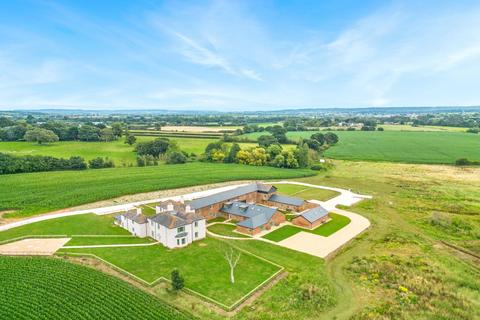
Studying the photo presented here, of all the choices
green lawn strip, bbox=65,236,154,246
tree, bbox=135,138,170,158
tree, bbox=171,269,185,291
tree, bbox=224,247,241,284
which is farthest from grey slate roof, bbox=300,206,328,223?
tree, bbox=135,138,170,158

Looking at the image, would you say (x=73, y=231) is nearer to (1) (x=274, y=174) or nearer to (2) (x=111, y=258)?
(2) (x=111, y=258)

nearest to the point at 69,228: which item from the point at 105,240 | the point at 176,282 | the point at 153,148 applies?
the point at 105,240

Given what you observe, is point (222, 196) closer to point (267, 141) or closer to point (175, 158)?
point (175, 158)

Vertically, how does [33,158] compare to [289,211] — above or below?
above

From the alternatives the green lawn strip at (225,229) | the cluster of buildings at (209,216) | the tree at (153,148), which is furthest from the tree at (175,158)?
the green lawn strip at (225,229)

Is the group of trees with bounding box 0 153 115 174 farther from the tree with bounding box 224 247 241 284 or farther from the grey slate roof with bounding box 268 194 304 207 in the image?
the tree with bounding box 224 247 241 284

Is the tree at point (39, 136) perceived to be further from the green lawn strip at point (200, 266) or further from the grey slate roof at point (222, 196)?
the green lawn strip at point (200, 266)

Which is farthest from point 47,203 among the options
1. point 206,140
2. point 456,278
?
point 206,140

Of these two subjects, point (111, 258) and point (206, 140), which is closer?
point (111, 258)
